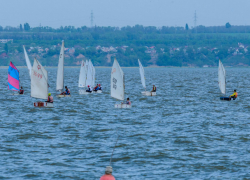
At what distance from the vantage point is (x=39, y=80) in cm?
5519

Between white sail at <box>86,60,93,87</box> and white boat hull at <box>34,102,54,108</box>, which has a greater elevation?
white sail at <box>86,60,93,87</box>

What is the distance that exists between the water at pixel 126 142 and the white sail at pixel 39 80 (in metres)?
2.20

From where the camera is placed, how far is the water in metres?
27.3

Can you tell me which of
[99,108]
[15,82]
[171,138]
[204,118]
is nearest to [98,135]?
[171,138]

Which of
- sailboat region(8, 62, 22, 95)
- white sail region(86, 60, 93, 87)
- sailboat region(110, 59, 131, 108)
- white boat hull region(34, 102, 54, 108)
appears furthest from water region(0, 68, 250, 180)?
white sail region(86, 60, 93, 87)

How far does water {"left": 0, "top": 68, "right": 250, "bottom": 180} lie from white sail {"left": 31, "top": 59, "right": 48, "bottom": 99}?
7.21 ft

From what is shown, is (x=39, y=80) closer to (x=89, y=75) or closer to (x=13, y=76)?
(x=13, y=76)

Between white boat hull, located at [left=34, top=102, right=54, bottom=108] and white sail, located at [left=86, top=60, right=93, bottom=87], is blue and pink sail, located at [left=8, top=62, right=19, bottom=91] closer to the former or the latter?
white sail, located at [left=86, top=60, right=93, bottom=87]

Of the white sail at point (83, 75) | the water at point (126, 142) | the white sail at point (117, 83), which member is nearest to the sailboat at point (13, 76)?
the water at point (126, 142)

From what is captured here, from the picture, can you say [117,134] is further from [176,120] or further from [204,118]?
[204,118]

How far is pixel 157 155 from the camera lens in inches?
1222

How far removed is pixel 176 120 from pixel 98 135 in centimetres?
1234

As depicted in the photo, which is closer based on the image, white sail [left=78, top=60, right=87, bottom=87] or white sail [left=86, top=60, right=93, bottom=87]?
white sail [left=86, top=60, right=93, bottom=87]

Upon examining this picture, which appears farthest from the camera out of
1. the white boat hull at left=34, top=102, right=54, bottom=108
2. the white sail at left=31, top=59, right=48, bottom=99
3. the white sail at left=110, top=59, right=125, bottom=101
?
the white boat hull at left=34, top=102, right=54, bottom=108
